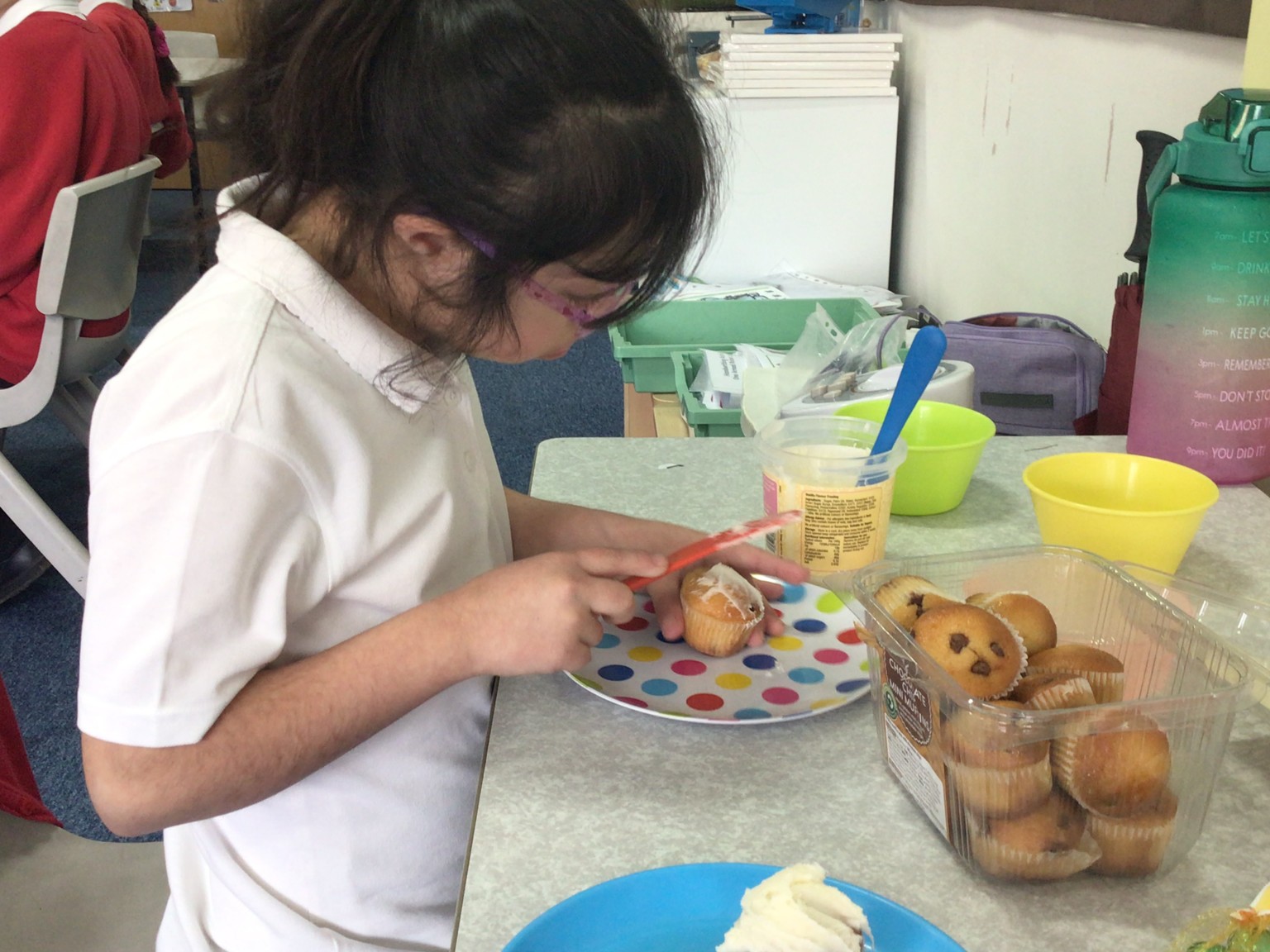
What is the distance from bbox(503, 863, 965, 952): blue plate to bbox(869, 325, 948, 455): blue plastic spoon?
386 mm

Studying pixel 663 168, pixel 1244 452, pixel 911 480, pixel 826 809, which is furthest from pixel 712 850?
pixel 1244 452

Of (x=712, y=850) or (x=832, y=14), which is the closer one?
(x=712, y=850)

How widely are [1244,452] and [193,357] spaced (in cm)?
82

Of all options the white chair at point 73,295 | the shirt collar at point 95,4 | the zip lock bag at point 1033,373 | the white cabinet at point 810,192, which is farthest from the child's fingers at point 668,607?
the shirt collar at point 95,4

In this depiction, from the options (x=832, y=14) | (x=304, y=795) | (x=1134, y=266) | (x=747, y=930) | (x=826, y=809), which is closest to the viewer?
(x=747, y=930)

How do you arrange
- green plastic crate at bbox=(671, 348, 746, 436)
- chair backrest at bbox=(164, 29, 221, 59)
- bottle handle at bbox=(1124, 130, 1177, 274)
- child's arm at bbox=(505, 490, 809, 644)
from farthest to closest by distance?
chair backrest at bbox=(164, 29, 221, 59) → green plastic crate at bbox=(671, 348, 746, 436) → bottle handle at bbox=(1124, 130, 1177, 274) → child's arm at bbox=(505, 490, 809, 644)

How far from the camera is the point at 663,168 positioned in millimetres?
646

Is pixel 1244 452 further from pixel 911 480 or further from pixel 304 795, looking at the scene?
pixel 304 795

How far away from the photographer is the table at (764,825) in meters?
0.54

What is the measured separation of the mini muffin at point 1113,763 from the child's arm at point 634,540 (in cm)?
28

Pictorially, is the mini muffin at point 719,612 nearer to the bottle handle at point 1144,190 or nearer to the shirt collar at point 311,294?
the shirt collar at point 311,294

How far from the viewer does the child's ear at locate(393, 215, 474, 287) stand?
2.12 ft

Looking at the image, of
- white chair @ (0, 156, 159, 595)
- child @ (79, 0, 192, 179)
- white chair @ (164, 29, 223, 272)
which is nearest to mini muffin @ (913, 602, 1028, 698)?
white chair @ (0, 156, 159, 595)

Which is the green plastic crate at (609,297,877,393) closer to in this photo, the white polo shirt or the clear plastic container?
the white polo shirt
